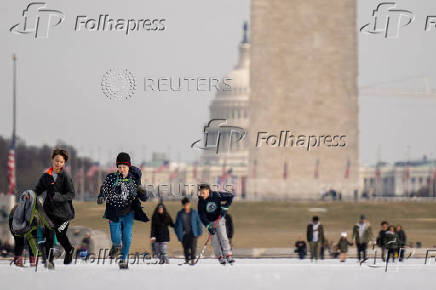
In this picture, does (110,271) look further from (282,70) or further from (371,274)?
(282,70)

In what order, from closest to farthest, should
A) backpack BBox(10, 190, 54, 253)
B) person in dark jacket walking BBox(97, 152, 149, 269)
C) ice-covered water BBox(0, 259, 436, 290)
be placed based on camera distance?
ice-covered water BBox(0, 259, 436, 290), backpack BBox(10, 190, 54, 253), person in dark jacket walking BBox(97, 152, 149, 269)

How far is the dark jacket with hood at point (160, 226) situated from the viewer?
21.3 meters

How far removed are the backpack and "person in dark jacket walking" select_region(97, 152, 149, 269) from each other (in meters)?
0.83

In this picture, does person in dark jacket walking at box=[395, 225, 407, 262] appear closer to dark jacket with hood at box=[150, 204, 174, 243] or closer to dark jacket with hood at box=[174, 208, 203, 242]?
dark jacket with hood at box=[174, 208, 203, 242]

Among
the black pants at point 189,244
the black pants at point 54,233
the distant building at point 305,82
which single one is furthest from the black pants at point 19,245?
the distant building at point 305,82

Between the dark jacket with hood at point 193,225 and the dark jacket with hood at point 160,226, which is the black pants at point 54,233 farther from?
the dark jacket with hood at point 160,226

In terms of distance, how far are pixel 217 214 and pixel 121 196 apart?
83.1 inches

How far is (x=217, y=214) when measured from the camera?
709 inches

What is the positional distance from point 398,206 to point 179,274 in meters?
70.0

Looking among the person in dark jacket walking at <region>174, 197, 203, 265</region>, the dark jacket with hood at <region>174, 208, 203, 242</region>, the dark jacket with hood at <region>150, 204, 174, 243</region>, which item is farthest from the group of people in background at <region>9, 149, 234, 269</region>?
the dark jacket with hood at <region>150, 204, 174, 243</region>

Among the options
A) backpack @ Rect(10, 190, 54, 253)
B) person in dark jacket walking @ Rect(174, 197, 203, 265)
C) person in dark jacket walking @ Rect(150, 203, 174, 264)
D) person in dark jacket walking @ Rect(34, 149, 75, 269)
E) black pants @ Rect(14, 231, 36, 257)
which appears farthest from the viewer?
person in dark jacket walking @ Rect(150, 203, 174, 264)

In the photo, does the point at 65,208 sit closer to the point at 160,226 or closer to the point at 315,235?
the point at 160,226

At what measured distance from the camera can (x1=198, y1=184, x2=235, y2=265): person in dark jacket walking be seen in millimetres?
17953

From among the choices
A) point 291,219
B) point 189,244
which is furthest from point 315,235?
point 291,219
